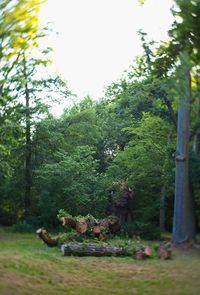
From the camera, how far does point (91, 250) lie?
13.8 m

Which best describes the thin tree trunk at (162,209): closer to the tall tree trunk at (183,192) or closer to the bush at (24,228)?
the tall tree trunk at (183,192)

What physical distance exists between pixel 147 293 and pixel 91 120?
2100cm

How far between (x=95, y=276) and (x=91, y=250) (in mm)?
3430

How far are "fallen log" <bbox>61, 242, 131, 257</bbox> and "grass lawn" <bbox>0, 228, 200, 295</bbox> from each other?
42 cm

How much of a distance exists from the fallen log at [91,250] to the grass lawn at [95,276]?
42cm

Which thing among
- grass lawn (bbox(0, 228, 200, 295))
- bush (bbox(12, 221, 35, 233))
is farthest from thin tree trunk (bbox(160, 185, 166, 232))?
grass lawn (bbox(0, 228, 200, 295))

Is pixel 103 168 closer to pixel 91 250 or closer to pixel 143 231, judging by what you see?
pixel 143 231

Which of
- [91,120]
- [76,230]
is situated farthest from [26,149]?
[76,230]

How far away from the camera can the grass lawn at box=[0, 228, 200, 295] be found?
8391 mm

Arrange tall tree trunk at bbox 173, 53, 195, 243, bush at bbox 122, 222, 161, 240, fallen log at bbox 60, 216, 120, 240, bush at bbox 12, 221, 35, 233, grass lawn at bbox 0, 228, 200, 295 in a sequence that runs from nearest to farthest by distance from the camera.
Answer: grass lawn at bbox 0, 228, 200, 295 < fallen log at bbox 60, 216, 120, 240 < tall tree trunk at bbox 173, 53, 195, 243 < bush at bbox 122, 222, 161, 240 < bush at bbox 12, 221, 35, 233

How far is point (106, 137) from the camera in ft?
110

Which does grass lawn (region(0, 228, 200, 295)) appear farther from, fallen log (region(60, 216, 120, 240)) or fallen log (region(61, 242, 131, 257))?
fallen log (region(60, 216, 120, 240))

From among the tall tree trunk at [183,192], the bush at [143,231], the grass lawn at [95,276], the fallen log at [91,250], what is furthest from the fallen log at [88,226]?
the grass lawn at [95,276]

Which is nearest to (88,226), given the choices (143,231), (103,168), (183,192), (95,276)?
(143,231)
